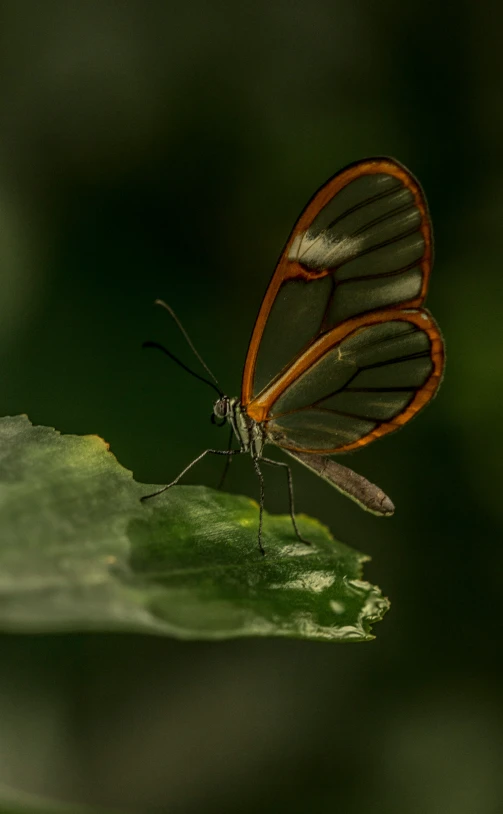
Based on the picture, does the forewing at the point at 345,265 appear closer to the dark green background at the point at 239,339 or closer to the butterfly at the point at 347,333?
the butterfly at the point at 347,333

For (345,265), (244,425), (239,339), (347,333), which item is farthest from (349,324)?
(239,339)

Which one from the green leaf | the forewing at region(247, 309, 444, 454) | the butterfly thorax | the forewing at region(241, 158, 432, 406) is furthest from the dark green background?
the green leaf

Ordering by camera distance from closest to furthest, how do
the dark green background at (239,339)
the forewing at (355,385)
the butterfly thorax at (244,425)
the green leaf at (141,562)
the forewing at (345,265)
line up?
the green leaf at (141,562) → the forewing at (345,265) → the forewing at (355,385) → the butterfly thorax at (244,425) → the dark green background at (239,339)

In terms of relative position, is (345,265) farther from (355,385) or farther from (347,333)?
(355,385)

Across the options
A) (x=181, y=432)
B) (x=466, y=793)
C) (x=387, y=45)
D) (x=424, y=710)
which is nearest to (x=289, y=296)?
(x=181, y=432)

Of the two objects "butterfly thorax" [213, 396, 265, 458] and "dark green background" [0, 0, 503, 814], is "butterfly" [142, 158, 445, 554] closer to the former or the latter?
"butterfly thorax" [213, 396, 265, 458]

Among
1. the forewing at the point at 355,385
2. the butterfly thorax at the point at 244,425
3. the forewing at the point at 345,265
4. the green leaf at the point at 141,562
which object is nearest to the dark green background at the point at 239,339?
the butterfly thorax at the point at 244,425
